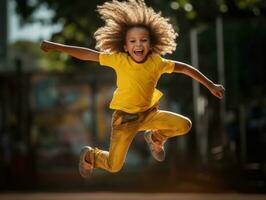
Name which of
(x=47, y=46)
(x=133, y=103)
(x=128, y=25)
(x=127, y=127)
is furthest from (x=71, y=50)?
(x=127, y=127)

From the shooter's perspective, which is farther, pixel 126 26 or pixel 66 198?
pixel 66 198

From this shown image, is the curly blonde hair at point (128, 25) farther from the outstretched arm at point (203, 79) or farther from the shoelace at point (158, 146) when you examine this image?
the shoelace at point (158, 146)

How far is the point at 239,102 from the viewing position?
69.8ft

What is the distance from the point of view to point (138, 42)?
6922mm

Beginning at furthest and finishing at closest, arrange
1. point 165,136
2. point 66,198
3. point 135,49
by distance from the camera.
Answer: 1. point 66,198
2. point 165,136
3. point 135,49

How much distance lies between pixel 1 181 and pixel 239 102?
277 inches

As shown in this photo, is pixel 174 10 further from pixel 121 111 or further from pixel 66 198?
pixel 121 111

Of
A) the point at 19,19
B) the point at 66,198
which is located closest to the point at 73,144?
the point at 19,19

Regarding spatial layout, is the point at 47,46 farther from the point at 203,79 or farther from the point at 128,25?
→ the point at 203,79

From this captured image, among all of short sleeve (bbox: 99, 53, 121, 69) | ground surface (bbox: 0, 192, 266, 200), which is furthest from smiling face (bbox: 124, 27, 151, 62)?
ground surface (bbox: 0, 192, 266, 200)

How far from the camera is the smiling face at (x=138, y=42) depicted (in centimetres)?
693

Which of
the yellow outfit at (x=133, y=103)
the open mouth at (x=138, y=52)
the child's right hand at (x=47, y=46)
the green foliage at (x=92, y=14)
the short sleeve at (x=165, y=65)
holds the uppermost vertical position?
the green foliage at (x=92, y=14)

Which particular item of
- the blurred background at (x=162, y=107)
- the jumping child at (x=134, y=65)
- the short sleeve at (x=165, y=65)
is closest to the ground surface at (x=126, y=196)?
the blurred background at (x=162, y=107)

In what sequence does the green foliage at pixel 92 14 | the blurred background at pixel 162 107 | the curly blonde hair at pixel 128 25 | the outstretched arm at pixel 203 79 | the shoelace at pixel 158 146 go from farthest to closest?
the blurred background at pixel 162 107
the green foliage at pixel 92 14
the shoelace at pixel 158 146
the curly blonde hair at pixel 128 25
the outstretched arm at pixel 203 79
